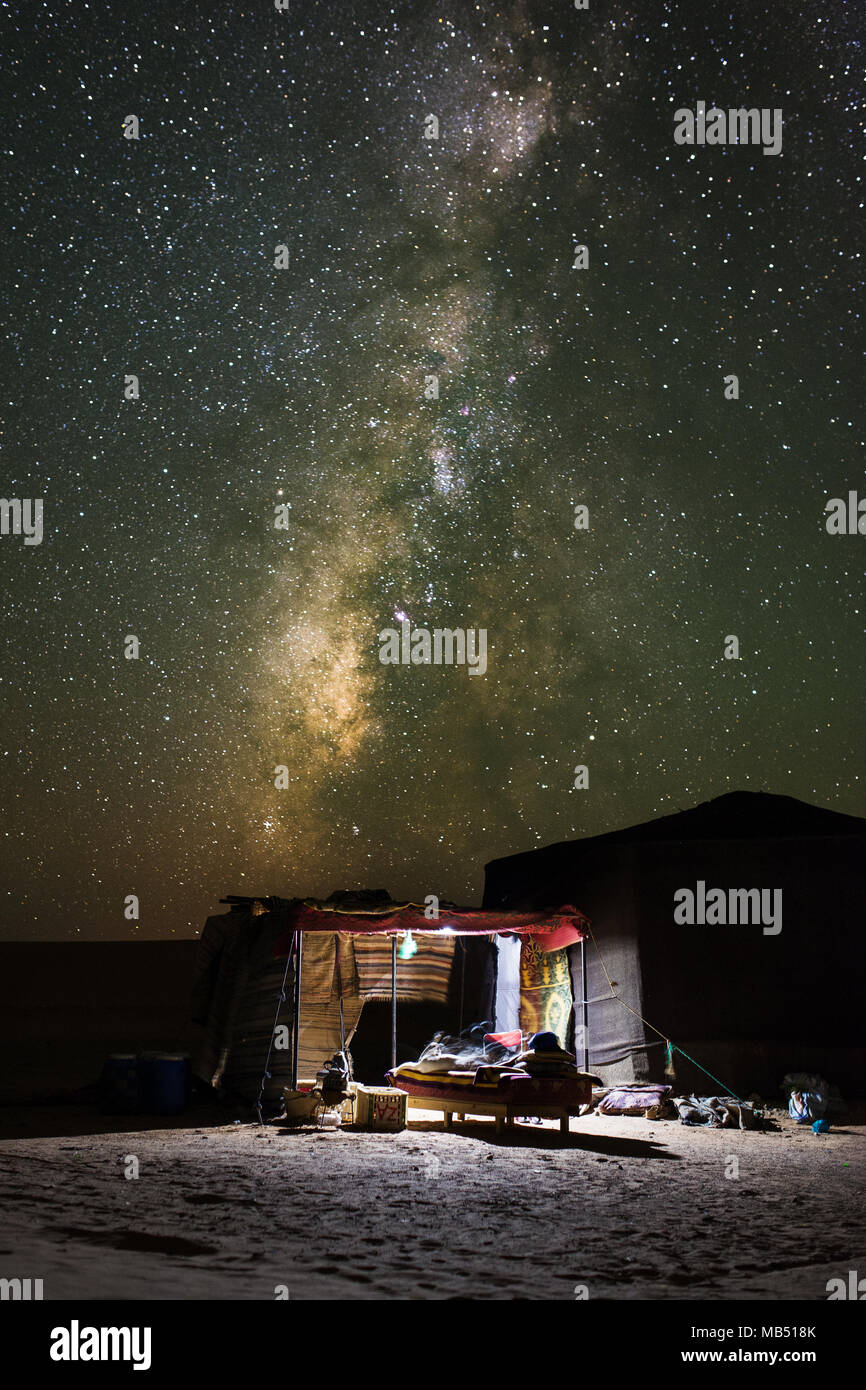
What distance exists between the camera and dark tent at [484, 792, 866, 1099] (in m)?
15.6

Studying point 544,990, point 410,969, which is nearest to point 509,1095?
point 544,990

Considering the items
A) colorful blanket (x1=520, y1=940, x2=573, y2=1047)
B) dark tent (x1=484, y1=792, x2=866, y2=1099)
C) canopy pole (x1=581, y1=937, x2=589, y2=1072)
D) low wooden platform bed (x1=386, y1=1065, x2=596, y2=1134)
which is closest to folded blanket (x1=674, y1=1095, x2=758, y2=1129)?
dark tent (x1=484, y1=792, x2=866, y2=1099)

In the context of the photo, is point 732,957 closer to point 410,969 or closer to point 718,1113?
point 718,1113

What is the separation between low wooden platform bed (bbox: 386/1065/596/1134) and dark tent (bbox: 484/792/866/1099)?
3875mm

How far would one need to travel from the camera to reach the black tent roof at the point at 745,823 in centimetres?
1689

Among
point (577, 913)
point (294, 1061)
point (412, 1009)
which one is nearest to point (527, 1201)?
point (294, 1061)

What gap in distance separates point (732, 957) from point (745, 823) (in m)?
2.52

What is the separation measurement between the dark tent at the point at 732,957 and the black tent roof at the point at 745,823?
5 centimetres

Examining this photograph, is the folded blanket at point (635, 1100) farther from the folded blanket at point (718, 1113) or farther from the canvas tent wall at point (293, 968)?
the canvas tent wall at point (293, 968)

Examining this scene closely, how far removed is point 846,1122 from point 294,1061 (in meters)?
7.88

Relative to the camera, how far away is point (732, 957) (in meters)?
16.3

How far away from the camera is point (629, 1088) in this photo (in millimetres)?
15633

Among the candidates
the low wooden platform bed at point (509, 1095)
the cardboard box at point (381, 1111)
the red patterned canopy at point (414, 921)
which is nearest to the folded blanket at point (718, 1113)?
the low wooden platform bed at point (509, 1095)

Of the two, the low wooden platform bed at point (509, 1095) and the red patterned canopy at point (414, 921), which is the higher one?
the red patterned canopy at point (414, 921)
